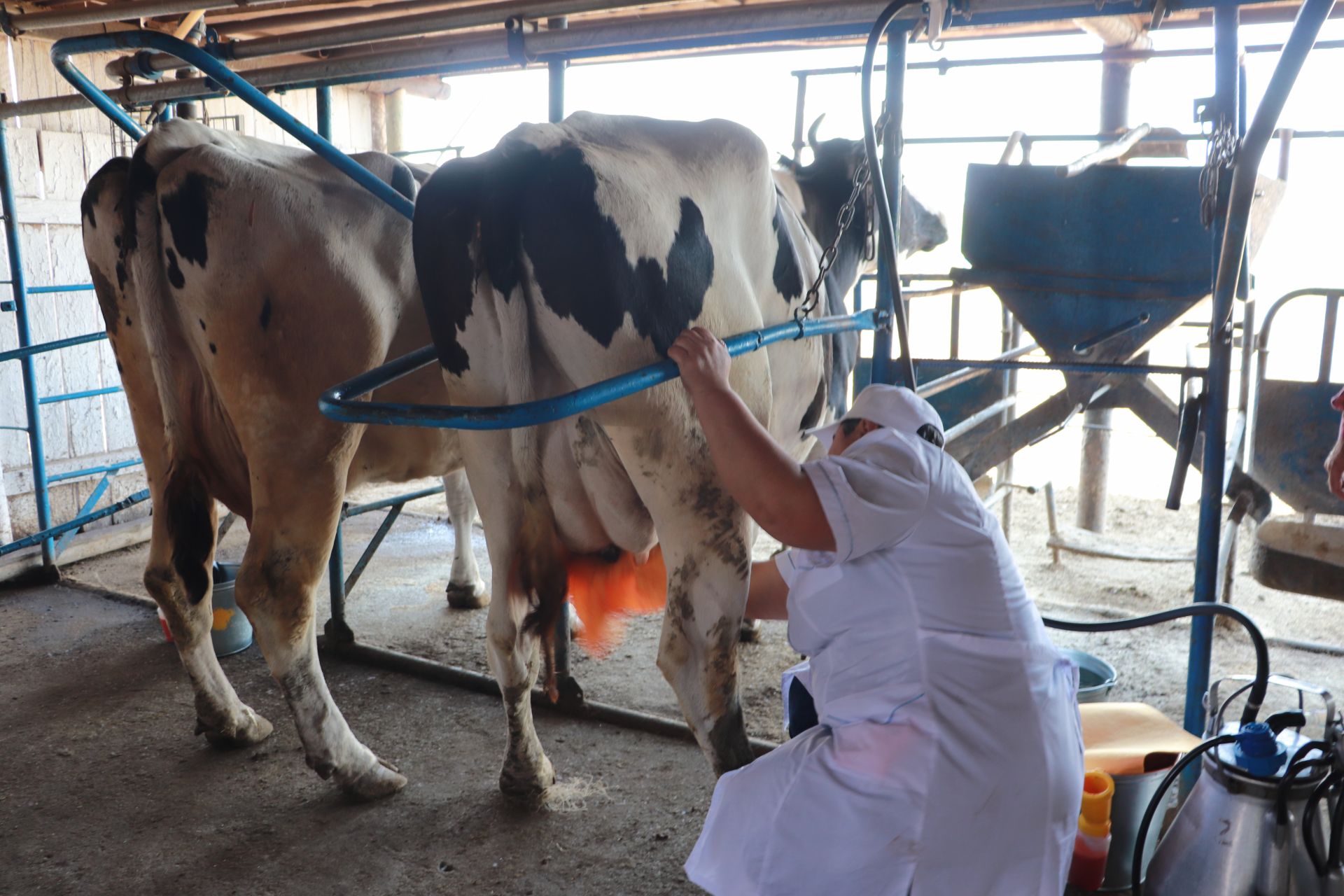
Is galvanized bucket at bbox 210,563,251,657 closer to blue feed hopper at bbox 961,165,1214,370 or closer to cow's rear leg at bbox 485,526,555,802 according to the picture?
cow's rear leg at bbox 485,526,555,802

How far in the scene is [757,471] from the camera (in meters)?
1.50

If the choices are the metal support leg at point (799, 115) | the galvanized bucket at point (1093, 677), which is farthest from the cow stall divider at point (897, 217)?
the metal support leg at point (799, 115)

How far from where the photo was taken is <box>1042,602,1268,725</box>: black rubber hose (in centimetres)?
191

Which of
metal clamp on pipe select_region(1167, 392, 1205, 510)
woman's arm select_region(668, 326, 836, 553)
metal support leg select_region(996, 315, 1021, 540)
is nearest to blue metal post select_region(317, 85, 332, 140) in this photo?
woman's arm select_region(668, 326, 836, 553)

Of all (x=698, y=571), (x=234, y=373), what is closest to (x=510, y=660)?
(x=698, y=571)

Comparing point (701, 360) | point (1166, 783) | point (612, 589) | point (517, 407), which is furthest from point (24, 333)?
point (1166, 783)

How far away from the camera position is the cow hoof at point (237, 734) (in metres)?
2.99

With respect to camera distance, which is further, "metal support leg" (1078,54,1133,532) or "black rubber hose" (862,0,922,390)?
"metal support leg" (1078,54,1133,532)

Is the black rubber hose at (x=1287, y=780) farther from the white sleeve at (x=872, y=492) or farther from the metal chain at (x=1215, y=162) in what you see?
the metal chain at (x=1215, y=162)

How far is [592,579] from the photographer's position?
8.25 feet

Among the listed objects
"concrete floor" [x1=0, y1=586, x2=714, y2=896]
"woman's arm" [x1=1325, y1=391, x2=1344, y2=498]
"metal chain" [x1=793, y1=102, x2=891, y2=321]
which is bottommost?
"concrete floor" [x1=0, y1=586, x2=714, y2=896]

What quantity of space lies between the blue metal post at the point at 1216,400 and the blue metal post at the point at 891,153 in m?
0.59

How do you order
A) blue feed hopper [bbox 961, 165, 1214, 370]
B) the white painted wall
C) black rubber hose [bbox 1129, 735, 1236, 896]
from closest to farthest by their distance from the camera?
black rubber hose [bbox 1129, 735, 1236, 896]
blue feed hopper [bbox 961, 165, 1214, 370]
the white painted wall

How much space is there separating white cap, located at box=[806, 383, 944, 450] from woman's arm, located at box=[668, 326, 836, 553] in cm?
18
